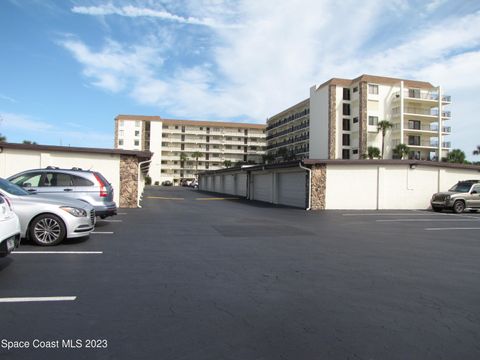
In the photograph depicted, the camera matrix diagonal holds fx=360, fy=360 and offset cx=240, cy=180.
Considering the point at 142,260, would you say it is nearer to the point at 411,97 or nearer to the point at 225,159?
the point at 411,97

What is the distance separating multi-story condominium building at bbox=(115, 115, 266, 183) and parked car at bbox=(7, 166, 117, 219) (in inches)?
3390

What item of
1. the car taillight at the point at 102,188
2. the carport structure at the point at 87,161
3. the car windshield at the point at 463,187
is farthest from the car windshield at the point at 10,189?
the car windshield at the point at 463,187

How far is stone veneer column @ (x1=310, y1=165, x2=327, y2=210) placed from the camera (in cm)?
2139

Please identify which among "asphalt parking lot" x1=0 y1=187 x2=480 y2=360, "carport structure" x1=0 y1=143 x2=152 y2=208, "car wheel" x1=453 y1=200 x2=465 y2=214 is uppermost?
"carport structure" x1=0 y1=143 x2=152 y2=208

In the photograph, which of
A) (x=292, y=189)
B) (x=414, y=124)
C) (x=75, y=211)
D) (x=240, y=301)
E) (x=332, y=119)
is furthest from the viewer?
(x=332, y=119)

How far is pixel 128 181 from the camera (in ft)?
63.9

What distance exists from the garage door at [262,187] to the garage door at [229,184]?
8.29 m

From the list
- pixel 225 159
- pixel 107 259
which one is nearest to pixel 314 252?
pixel 107 259

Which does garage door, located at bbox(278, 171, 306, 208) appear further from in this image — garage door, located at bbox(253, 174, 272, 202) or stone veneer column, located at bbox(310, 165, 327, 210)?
garage door, located at bbox(253, 174, 272, 202)

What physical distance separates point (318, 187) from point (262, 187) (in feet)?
29.3

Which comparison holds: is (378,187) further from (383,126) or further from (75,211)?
(383,126)

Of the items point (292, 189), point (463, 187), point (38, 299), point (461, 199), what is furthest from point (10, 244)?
point (463, 187)

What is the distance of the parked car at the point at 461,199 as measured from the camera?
2066cm

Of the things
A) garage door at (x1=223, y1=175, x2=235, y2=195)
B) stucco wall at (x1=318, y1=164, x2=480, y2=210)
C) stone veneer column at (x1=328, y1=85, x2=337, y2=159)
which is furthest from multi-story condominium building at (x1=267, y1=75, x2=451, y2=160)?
stucco wall at (x1=318, y1=164, x2=480, y2=210)
